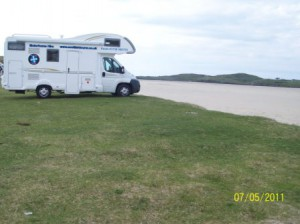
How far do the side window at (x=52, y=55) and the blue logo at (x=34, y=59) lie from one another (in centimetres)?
47

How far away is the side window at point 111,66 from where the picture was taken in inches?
783

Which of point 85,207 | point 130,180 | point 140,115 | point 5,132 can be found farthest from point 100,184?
point 140,115

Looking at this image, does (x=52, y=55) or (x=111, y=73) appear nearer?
(x=52, y=55)

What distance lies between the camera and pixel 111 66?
20.1m

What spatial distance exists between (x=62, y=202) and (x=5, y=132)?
512 cm

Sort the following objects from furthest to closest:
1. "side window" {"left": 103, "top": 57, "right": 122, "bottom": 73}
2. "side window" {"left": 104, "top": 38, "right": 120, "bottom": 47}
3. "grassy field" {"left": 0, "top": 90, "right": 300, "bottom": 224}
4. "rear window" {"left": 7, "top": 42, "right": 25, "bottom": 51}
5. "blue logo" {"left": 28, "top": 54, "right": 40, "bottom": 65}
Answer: "side window" {"left": 103, "top": 57, "right": 122, "bottom": 73} < "side window" {"left": 104, "top": 38, "right": 120, "bottom": 47} < "blue logo" {"left": 28, "top": 54, "right": 40, "bottom": 65} < "rear window" {"left": 7, "top": 42, "right": 25, "bottom": 51} < "grassy field" {"left": 0, "top": 90, "right": 300, "bottom": 224}

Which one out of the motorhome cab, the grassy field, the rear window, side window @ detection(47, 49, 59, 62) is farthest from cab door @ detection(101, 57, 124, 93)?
the grassy field

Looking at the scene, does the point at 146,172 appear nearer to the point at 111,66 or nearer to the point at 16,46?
the point at 16,46

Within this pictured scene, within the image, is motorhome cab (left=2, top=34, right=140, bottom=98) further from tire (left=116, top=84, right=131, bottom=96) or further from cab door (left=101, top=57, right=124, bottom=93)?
tire (left=116, top=84, right=131, bottom=96)

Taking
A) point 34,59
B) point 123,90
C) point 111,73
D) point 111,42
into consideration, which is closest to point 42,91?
point 34,59

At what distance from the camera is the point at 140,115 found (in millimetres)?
13430

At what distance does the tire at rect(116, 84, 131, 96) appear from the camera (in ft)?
68.3

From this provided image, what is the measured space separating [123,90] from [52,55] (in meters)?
4.08

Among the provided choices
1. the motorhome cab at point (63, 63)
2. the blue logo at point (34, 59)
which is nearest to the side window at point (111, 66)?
the motorhome cab at point (63, 63)
